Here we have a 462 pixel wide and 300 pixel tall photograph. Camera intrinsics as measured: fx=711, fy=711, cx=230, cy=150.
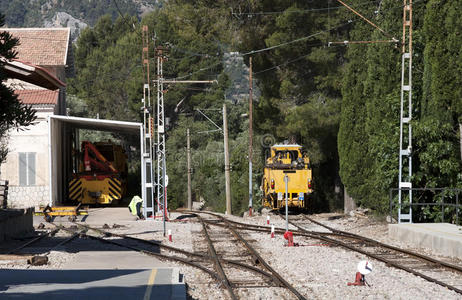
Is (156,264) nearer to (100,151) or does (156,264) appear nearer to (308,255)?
(308,255)

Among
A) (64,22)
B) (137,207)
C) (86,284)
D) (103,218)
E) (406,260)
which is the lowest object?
(103,218)

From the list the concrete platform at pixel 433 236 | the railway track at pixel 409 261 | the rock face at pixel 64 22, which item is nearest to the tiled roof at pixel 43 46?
the railway track at pixel 409 261

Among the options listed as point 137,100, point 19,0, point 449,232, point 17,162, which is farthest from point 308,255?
point 19,0

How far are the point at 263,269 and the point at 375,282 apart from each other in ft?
9.02

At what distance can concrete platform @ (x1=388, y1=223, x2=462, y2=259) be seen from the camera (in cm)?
1641

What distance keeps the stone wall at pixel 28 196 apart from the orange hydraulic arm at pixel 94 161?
2808 mm

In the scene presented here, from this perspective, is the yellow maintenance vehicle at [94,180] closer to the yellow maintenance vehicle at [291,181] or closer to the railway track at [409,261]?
the yellow maintenance vehicle at [291,181]

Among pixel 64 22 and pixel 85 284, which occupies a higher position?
pixel 64 22

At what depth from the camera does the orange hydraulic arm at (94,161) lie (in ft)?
127

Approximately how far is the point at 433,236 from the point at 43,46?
107ft

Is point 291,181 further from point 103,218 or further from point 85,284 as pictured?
point 85,284

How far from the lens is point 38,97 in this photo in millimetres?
38125

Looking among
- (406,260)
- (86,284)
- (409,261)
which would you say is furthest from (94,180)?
(86,284)

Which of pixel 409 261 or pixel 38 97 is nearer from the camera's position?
pixel 409 261
